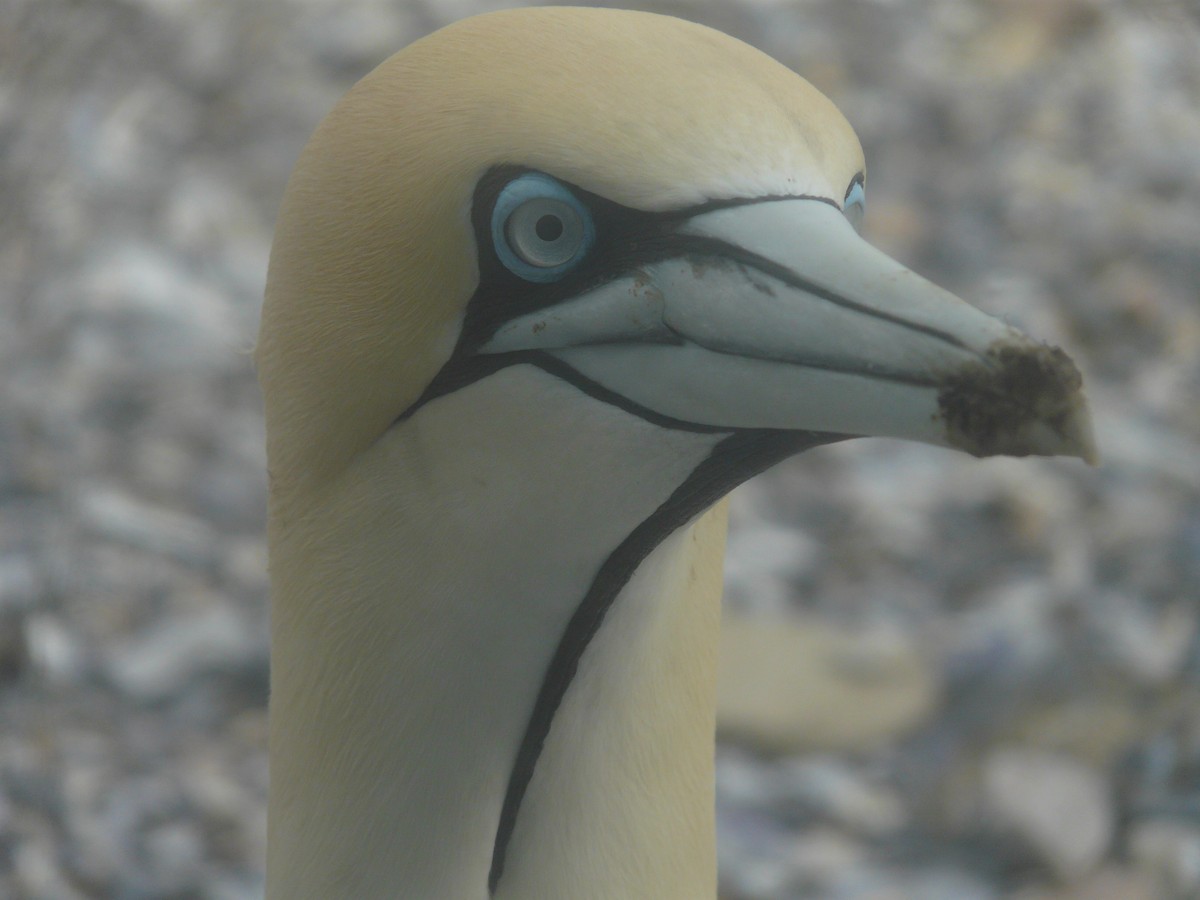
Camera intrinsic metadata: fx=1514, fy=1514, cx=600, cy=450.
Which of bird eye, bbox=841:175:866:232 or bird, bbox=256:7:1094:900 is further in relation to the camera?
bird eye, bbox=841:175:866:232

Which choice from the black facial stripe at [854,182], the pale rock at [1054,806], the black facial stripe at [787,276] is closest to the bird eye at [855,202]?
the black facial stripe at [854,182]

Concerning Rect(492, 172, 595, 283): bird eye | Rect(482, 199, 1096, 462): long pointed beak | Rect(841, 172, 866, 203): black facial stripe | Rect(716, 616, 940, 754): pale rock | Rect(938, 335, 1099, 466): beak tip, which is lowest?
Rect(938, 335, 1099, 466): beak tip

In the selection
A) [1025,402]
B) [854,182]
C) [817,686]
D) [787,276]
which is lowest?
[1025,402]

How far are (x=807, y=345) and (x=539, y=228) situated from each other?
20 centimetres

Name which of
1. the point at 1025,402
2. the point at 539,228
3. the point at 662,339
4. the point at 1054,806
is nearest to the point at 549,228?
the point at 539,228

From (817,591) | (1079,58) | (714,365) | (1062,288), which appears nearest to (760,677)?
(817,591)

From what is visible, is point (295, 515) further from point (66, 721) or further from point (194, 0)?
point (194, 0)

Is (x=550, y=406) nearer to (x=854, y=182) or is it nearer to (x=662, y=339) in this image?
(x=662, y=339)

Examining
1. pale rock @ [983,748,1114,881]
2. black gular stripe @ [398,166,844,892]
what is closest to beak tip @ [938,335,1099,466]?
black gular stripe @ [398,166,844,892]

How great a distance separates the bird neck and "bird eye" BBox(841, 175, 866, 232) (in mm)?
209

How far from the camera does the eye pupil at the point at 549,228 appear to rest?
1.03 m

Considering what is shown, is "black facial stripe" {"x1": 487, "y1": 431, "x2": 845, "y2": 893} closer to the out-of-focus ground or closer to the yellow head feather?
the yellow head feather

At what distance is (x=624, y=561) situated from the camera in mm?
1150

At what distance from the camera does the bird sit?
3.25 feet
